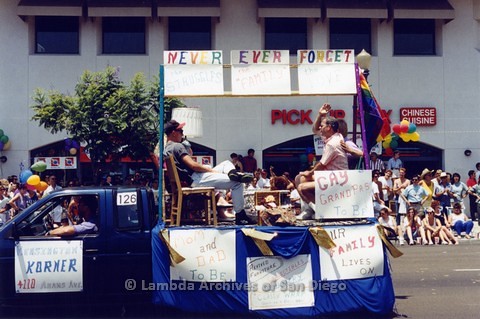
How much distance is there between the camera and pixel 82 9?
20.7 meters

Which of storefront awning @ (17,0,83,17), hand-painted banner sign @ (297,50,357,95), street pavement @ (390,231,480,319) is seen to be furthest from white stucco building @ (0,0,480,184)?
hand-painted banner sign @ (297,50,357,95)

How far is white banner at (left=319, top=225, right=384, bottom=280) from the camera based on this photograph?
7.36 m

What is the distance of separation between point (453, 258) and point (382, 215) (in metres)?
2.55

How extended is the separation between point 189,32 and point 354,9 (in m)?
5.51

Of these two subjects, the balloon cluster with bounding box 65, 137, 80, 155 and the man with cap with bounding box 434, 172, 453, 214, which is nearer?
the man with cap with bounding box 434, 172, 453, 214

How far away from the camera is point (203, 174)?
8375 millimetres

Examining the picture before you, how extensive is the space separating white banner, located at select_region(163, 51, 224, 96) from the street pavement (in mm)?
3563

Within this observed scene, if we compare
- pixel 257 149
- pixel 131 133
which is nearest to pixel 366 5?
pixel 257 149

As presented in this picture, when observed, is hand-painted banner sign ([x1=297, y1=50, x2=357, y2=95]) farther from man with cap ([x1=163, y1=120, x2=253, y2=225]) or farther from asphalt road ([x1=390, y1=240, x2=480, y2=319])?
asphalt road ([x1=390, y1=240, x2=480, y2=319])

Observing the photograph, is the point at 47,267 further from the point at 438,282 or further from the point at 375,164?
the point at 375,164

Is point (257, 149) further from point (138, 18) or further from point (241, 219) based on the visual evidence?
point (241, 219)

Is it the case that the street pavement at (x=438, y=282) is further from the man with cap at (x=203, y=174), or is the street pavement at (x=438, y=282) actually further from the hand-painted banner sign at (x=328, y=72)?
the hand-painted banner sign at (x=328, y=72)

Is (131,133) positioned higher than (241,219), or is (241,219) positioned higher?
(131,133)

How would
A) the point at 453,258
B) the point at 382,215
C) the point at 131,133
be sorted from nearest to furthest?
the point at 453,258 < the point at 382,215 < the point at 131,133
